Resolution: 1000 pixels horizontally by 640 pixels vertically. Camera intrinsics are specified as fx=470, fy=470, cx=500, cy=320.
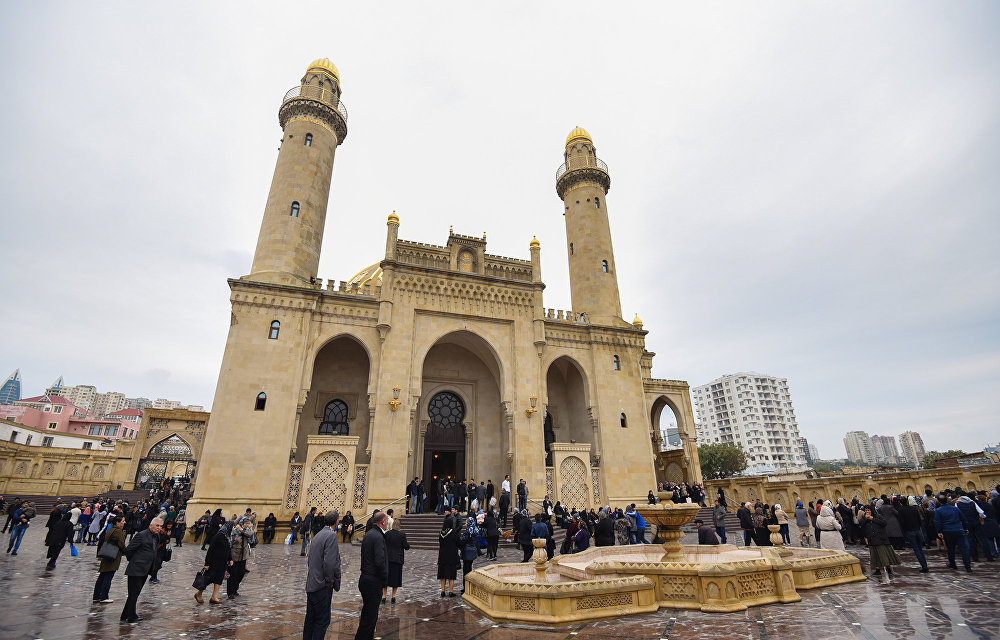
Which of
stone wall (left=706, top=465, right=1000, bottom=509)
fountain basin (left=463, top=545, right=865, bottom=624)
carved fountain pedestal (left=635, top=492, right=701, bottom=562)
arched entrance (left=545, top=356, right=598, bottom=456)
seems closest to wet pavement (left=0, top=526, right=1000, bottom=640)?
fountain basin (left=463, top=545, right=865, bottom=624)

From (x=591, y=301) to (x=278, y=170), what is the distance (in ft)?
53.7

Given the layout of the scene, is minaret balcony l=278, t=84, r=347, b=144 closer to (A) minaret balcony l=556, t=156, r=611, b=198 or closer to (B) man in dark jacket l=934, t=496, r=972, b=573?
(A) minaret balcony l=556, t=156, r=611, b=198

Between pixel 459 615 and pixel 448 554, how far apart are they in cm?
142

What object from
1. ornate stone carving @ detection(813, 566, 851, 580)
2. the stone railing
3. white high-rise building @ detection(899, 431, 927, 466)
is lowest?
ornate stone carving @ detection(813, 566, 851, 580)

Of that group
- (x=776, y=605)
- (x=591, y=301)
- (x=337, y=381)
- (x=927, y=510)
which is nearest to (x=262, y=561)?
(x=337, y=381)

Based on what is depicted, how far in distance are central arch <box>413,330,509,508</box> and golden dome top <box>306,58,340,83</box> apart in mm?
14918

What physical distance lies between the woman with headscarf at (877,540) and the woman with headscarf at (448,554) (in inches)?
279

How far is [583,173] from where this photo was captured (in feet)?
88.3

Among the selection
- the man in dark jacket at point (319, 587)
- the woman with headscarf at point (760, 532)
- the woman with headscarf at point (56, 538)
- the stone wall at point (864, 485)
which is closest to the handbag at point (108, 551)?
the man in dark jacket at point (319, 587)

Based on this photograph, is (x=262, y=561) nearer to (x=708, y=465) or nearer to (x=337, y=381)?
(x=337, y=381)

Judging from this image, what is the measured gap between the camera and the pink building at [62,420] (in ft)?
178

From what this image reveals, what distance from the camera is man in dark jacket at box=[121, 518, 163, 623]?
6.00 m

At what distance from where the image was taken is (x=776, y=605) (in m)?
6.39

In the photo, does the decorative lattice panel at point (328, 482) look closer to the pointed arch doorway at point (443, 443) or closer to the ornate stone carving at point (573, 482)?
the pointed arch doorway at point (443, 443)
